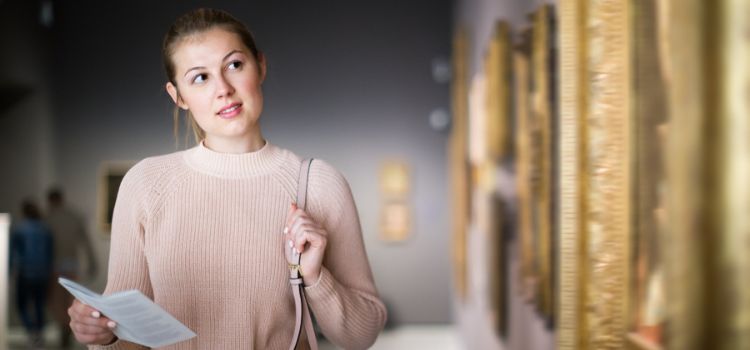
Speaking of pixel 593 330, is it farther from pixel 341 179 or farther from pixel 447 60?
pixel 447 60

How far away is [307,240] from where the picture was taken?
6.88 ft

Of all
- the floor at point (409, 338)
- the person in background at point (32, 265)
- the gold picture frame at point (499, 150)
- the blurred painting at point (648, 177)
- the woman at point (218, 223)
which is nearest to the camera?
the blurred painting at point (648, 177)

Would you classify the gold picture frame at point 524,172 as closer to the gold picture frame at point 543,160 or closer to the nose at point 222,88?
the gold picture frame at point 543,160

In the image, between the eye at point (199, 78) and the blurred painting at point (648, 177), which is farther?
the eye at point (199, 78)

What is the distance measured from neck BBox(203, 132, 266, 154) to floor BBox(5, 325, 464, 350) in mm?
8167

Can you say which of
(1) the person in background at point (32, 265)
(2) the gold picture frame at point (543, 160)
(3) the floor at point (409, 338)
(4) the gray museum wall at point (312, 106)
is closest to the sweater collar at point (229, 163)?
(2) the gold picture frame at point (543, 160)

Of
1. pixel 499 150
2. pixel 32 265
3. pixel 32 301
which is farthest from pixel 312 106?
pixel 499 150

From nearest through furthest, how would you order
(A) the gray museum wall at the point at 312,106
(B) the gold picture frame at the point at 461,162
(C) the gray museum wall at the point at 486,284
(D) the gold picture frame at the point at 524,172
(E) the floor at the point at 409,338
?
(D) the gold picture frame at the point at 524,172 → (C) the gray museum wall at the point at 486,284 → (B) the gold picture frame at the point at 461,162 → (E) the floor at the point at 409,338 → (A) the gray museum wall at the point at 312,106

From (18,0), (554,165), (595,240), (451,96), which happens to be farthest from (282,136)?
(595,240)

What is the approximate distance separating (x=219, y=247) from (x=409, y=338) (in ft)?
31.6

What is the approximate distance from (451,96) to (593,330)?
972cm

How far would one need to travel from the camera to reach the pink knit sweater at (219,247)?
2.15 meters

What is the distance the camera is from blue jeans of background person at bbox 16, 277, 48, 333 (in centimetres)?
1067

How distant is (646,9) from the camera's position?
6.73ft
